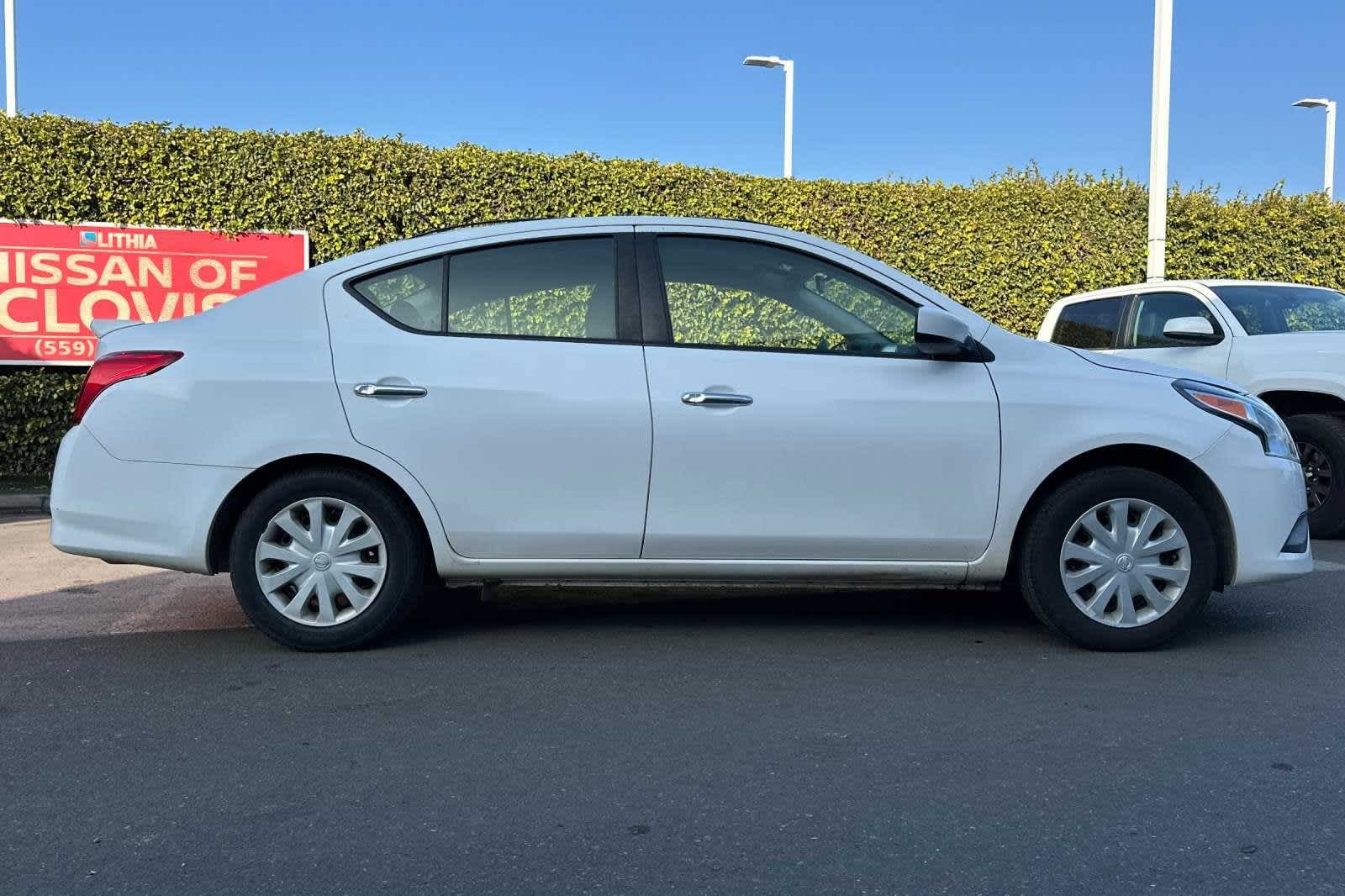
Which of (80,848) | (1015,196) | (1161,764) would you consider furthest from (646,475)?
(1015,196)

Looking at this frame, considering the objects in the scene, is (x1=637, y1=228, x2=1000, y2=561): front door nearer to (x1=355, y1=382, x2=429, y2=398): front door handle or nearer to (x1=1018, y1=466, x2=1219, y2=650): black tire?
(x1=1018, y1=466, x2=1219, y2=650): black tire

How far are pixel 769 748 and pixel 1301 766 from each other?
1473 millimetres

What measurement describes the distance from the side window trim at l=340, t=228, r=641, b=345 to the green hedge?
699 centimetres

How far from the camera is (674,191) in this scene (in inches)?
489

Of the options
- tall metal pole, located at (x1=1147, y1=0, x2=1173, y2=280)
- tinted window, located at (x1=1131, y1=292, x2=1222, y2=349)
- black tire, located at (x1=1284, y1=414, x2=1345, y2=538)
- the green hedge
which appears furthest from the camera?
tall metal pole, located at (x1=1147, y1=0, x2=1173, y2=280)

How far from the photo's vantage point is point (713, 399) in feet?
16.1

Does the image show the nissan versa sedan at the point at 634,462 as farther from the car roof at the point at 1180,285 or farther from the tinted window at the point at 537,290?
the car roof at the point at 1180,285

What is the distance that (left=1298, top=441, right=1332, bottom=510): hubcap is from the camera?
330 inches

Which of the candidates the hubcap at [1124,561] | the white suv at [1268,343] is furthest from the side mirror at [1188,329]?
the hubcap at [1124,561]

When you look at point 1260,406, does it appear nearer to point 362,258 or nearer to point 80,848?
point 362,258

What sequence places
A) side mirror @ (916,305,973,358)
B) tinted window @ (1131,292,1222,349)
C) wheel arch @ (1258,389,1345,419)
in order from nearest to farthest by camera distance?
1. side mirror @ (916,305,973,358)
2. wheel arch @ (1258,389,1345,419)
3. tinted window @ (1131,292,1222,349)

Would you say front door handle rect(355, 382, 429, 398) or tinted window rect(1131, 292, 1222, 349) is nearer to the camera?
front door handle rect(355, 382, 429, 398)

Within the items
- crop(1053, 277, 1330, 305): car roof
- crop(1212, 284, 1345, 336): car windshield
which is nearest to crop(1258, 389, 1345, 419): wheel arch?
crop(1212, 284, 1345, 336): car windshield

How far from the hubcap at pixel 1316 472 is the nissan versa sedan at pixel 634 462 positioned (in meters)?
3.80
